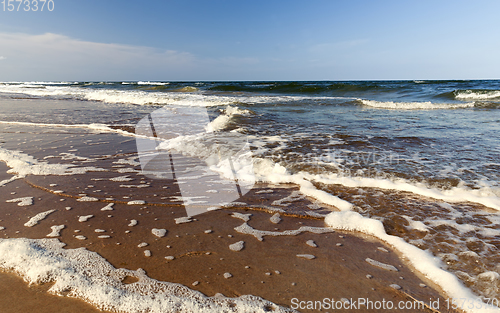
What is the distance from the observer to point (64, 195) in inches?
119

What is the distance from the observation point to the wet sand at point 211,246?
1675 millimetres

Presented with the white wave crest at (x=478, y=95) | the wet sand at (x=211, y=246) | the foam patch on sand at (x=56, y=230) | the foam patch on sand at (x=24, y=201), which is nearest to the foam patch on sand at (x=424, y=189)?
the wet sand at (x=211, y=246)

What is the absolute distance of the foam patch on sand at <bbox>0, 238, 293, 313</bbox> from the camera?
1.51 metres

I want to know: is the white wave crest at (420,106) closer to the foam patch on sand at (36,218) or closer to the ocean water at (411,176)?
the ocean water at (411,176)

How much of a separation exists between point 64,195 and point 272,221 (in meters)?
2.29

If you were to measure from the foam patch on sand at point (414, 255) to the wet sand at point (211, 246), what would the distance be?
0.09 meters

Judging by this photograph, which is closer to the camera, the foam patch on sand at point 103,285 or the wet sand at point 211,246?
the foam patch on sand at point 103,285

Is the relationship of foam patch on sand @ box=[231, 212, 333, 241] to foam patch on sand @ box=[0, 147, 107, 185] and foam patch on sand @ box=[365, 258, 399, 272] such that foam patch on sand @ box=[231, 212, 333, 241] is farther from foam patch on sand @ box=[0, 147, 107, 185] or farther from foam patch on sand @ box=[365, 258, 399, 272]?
foam patch on sand @ box=[0, 147, 107, 185]

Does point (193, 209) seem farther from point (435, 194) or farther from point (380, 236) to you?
point (435, 194)

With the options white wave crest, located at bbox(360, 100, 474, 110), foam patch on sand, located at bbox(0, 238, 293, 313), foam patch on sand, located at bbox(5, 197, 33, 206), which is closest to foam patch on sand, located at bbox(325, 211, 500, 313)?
foam patch on sand, located at bbox(0, 238, 293, 313)

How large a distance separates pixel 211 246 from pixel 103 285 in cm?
77

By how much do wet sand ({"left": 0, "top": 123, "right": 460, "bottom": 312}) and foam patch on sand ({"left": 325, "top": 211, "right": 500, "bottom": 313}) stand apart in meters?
0.09

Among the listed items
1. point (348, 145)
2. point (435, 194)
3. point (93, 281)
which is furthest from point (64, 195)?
point (348, 145)

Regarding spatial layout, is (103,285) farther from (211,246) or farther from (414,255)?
(414,255)
